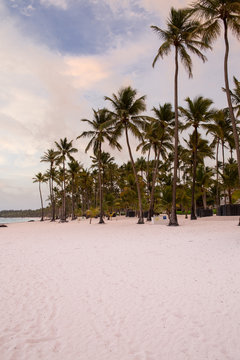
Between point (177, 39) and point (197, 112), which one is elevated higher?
point (177, 39)

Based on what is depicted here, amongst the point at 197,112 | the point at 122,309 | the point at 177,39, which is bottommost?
the point at 122,309

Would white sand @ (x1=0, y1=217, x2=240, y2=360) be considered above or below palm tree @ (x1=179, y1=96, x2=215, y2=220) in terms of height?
below

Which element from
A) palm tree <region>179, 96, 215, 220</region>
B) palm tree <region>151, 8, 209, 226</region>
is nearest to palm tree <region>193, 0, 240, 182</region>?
palm tree <region>151, 8, 209, 226</region>

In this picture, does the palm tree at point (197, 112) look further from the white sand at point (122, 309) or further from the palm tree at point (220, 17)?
the white sand at point (122, 309)

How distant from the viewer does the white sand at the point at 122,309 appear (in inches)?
114

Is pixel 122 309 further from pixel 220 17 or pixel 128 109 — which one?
pixel 128 109

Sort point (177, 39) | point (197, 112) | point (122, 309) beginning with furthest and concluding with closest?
point (197, 112)
point (177, 39)
point (122, 309)

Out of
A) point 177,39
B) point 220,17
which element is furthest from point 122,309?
point 177,39

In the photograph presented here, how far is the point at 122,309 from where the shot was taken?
3.90m

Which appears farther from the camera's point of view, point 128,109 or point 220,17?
point 128,109

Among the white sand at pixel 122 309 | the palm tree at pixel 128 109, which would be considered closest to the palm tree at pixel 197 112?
the palm tree at pixel 128 109

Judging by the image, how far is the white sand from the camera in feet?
9.50

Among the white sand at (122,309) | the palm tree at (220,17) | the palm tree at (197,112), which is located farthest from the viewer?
the palm tree at (197,112)

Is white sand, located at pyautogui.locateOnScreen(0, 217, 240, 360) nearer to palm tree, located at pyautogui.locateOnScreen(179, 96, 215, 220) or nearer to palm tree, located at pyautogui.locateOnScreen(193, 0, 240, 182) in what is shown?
palm tree, located at pyautogui.locateOnScreen(193, 0, 240, 182)
